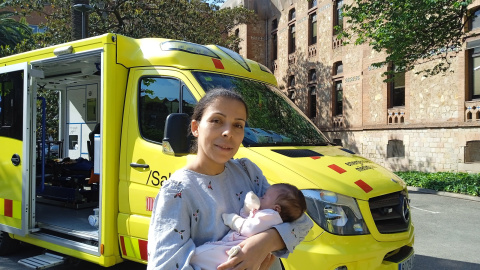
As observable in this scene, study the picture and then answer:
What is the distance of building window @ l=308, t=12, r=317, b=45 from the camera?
23.4 metres

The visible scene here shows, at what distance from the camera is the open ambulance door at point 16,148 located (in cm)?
501

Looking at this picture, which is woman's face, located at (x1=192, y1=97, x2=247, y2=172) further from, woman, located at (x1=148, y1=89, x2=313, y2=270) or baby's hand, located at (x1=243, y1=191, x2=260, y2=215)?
baby's hand, located at (x1=243, y1=191, x2=260, y2=215)

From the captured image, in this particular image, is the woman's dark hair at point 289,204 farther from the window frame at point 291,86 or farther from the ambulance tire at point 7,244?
the window frame at point 291,86

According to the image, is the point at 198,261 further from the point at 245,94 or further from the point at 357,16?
the point at 357,16

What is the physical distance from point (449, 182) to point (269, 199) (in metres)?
12.7

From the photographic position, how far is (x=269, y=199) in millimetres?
1919

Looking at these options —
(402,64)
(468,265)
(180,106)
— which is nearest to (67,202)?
(180,106)

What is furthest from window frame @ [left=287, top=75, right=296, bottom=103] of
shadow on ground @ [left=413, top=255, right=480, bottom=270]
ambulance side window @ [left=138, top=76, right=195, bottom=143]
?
ambulance side window @ [left=138, top=76, right=195, bottom=143]

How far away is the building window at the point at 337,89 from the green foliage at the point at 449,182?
764 centimetres

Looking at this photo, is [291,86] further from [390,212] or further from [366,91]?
[390,212]

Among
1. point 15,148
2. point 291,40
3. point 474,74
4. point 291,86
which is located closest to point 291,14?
point 291,40

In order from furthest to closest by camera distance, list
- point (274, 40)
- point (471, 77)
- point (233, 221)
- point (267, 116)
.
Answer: point (274, 40)
point (471, 77)
point (267, 116)
point (233, 221)

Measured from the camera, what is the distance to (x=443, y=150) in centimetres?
1600

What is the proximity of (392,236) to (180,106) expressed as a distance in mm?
2296
